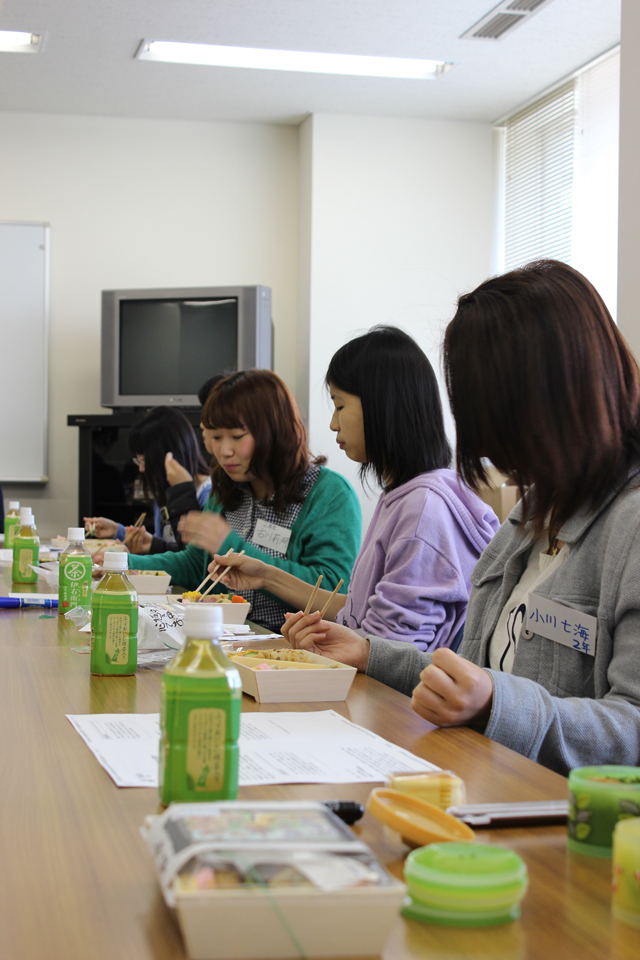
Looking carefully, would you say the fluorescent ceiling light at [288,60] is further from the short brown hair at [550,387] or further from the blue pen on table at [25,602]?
the short brown hair at [550,387]

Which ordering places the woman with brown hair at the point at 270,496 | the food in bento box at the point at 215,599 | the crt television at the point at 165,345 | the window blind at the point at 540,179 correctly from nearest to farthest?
the food in bento box at the point at 215,599, the woman with brown hair at the point at 270,496, the window blind at the point at 540,179, the crt television at the point at 165,345

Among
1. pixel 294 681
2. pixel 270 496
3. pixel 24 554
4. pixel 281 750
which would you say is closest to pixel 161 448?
pixel 24 554

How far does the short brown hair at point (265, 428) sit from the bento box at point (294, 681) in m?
1.27

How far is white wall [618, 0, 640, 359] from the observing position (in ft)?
6.76

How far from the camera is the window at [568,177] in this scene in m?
4.20

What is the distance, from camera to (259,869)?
1.60 feet

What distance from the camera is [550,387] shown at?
3.57 feet

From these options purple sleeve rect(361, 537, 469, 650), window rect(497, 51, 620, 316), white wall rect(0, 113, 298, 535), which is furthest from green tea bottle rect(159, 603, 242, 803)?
white wall rect(0, 113, 298, 535)

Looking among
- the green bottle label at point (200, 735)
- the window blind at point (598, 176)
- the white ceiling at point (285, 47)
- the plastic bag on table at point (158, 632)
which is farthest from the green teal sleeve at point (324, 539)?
the white ceiling at point (285, 47)

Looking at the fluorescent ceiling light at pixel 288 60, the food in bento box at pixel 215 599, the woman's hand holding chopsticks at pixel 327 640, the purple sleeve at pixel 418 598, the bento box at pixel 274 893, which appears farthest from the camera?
the fluorescent ceiling light at pixel 288 60

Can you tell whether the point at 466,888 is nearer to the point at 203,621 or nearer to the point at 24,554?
the point at 203,621

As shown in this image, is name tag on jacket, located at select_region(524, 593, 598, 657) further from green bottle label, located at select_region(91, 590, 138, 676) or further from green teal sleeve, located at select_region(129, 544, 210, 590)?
green teal sleeve, located at select_region(129, 544, 210, 590)

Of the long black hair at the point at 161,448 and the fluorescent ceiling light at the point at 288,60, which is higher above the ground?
the fluorescent ceiling light at the point at 288,60

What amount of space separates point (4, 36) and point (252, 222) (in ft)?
5.18
